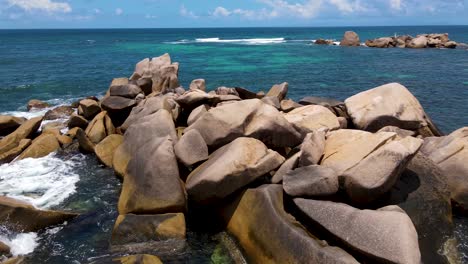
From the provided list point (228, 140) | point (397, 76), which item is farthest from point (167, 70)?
point (397, 76)

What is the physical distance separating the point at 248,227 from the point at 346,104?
863 cm

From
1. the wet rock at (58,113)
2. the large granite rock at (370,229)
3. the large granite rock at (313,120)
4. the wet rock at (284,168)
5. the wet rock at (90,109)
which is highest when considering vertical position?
the large granite rock at (313,120)

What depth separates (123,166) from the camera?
53.5ft

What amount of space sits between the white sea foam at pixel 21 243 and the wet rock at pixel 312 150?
8038 millimetres

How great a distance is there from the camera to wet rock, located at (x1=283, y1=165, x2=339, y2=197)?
436 inches

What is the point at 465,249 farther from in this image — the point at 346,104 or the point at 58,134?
the point at 58,134

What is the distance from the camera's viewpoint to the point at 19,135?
68.2 feet

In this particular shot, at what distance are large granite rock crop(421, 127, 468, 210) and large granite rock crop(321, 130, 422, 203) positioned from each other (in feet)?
8.81

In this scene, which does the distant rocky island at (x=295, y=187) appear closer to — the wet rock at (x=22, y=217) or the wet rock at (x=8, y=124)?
the wet rock at (x=22, y=217)

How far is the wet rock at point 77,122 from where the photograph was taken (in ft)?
71.9

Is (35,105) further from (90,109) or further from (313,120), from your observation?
(313,120)

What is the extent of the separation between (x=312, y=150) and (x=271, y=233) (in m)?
2.95

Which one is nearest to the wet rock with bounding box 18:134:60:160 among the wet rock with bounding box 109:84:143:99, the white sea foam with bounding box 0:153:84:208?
the white sea foam with bounding box 0:153:84:208

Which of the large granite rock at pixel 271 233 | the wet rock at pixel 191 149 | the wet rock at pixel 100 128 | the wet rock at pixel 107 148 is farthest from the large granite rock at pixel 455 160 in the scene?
the wet rock at pixel 100 128
